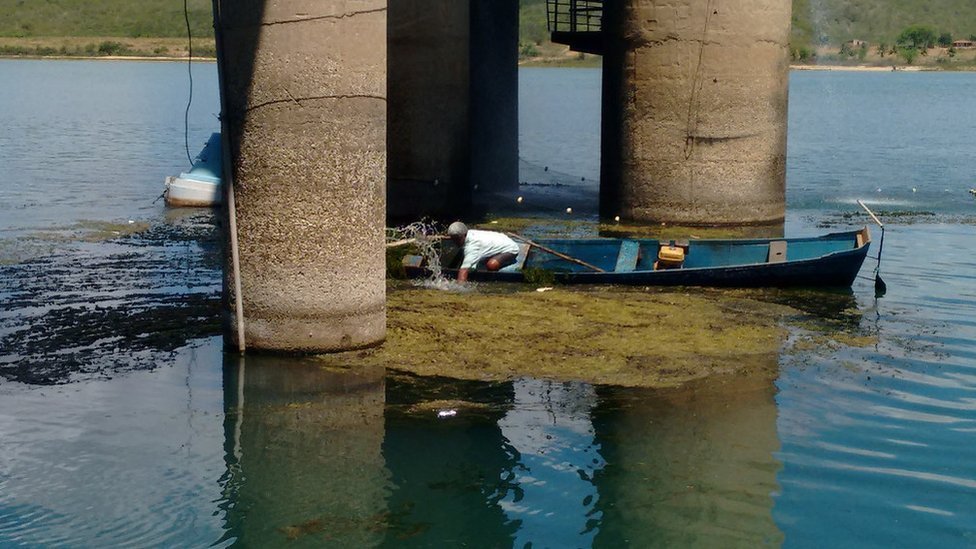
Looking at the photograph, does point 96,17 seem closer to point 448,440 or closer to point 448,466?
point 448,440

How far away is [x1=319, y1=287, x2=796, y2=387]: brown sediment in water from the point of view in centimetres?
1482

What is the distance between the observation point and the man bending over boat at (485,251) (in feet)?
63.9

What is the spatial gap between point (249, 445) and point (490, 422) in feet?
7.43

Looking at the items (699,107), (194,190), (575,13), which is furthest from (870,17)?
(699,107)

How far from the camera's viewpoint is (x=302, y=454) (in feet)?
40.1

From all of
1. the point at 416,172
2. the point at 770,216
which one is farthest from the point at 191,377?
the point at 770,216

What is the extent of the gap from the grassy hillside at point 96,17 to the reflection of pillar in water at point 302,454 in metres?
117

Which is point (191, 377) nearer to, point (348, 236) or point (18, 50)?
point (348, 236)

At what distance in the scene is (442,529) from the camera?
34.9ft

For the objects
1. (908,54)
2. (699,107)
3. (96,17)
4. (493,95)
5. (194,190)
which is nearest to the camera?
(699,107)

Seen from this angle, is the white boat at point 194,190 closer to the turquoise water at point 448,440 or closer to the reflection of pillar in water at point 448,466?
the turquoise water at point 448,440

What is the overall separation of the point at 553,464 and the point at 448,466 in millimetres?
919

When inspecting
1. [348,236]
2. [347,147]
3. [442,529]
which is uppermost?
[347,147]

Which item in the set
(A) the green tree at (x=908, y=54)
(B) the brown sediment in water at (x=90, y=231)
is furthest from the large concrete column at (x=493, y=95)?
(A) the green tree at (x=908, y=54)
